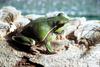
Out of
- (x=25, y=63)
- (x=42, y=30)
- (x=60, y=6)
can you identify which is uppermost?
(x=42, y=30)

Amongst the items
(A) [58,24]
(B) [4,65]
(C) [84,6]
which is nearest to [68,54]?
(A) [58,24]

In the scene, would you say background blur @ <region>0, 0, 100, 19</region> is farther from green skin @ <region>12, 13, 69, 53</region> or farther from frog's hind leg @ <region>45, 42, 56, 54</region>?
frog's hind leg @ <region>45, 42, 56, 54</region>

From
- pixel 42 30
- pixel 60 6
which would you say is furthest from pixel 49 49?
pixel 60 6

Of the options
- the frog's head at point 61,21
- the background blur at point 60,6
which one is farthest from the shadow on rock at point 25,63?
the background blur at point 60,6

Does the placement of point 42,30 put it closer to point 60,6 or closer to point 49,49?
point 49,49

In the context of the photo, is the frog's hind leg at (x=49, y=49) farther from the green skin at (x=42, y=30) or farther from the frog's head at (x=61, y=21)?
the frog's head at (x=61, y=21)

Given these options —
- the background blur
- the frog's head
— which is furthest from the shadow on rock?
the background blur
